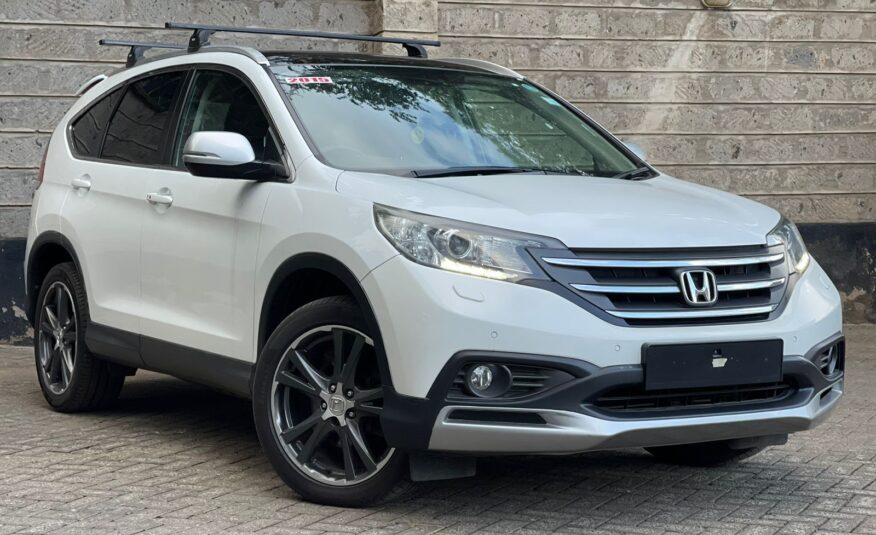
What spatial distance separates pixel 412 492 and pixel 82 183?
2.52 metres

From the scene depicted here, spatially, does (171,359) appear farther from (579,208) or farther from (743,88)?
(743,88)

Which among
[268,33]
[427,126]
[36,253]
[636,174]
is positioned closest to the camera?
[427,126]

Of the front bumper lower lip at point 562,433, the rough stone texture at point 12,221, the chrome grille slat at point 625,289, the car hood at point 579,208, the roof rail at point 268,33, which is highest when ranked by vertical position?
the roof rail at point 268,33

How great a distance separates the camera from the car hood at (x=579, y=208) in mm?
4809

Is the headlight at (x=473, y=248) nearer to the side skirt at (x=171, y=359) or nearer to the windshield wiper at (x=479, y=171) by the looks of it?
the windshield wiper at (x=479, y=171)

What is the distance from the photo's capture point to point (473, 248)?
473 centimetres

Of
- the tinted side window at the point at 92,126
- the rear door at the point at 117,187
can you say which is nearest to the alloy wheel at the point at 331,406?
the rear door at the point at 117,187

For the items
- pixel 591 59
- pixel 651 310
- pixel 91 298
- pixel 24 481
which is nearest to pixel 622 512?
pixel 651 310

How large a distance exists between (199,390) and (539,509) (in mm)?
3547

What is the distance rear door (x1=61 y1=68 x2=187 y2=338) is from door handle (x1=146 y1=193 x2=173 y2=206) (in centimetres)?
9

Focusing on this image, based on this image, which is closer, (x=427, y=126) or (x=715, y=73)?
(x=427, y=126)

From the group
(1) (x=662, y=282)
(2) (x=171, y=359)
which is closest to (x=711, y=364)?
(1) (x=662, y=282)

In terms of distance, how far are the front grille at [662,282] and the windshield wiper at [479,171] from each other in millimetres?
883

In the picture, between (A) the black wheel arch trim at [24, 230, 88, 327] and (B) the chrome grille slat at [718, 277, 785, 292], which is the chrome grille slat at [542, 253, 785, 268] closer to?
(B) the chrome grille slat at [718, 277, 785, 292]
